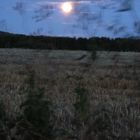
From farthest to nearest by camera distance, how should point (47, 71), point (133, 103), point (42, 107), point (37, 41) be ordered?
point (133, 103) < point (47, 71) < point (37, 41) < point (42, 107)

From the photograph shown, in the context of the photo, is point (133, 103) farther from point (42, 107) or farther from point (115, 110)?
point (42, 107)

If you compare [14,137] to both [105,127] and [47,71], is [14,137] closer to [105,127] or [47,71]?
[105,127]

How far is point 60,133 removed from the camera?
16.5ft

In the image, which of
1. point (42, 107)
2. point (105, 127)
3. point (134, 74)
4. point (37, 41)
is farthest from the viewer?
point (37, 41)

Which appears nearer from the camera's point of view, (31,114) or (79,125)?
(31,114)

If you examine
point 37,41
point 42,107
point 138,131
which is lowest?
point 138,131

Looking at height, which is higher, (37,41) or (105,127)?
(37,41)

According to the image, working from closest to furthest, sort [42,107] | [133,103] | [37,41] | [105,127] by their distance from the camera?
[42,107] < [105,127] < [37,41] < [133,103]

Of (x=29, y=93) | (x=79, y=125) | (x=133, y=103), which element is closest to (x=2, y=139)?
(x=29, y=93)

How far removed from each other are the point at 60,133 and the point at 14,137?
0.43 metres

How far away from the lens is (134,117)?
6.34m

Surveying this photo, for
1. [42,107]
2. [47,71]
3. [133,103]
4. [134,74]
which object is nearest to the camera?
[42,107]

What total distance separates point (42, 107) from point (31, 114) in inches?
4.6

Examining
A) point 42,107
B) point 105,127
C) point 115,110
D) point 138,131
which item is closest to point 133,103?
point 115,110
